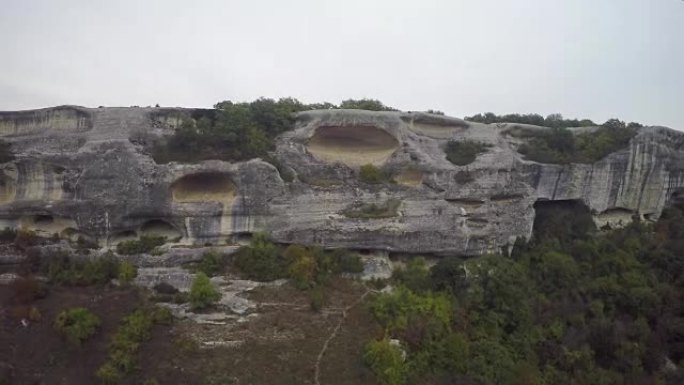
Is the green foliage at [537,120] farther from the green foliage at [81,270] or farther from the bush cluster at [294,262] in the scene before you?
the green foliage at [81,270]

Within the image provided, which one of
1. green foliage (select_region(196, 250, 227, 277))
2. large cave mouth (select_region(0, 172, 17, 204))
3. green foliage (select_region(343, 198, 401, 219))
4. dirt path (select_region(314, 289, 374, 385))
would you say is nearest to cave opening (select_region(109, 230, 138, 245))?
green foliage (select_region(196, 250, 227, 277))

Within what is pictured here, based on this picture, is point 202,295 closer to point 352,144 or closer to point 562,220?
point 352,144

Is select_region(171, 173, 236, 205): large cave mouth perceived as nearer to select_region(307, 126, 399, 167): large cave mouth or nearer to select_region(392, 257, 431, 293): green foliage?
select_region(307, 126, 399, 167): large cave mouth

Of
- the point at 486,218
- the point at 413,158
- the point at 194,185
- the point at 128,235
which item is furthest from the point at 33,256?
the point at 486,218

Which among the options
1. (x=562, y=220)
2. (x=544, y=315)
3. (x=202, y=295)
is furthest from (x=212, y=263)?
(x=562, y=220)

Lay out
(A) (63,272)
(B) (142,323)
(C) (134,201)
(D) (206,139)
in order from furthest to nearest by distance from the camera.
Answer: (D) (206,139) → (C) (134,201) → (A) (63,272) → (B) (142,323)

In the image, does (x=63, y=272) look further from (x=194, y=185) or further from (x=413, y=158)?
(x=413, y=158)

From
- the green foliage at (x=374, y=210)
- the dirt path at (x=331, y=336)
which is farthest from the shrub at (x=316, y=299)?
the green foliage at (x=374, y=210)
